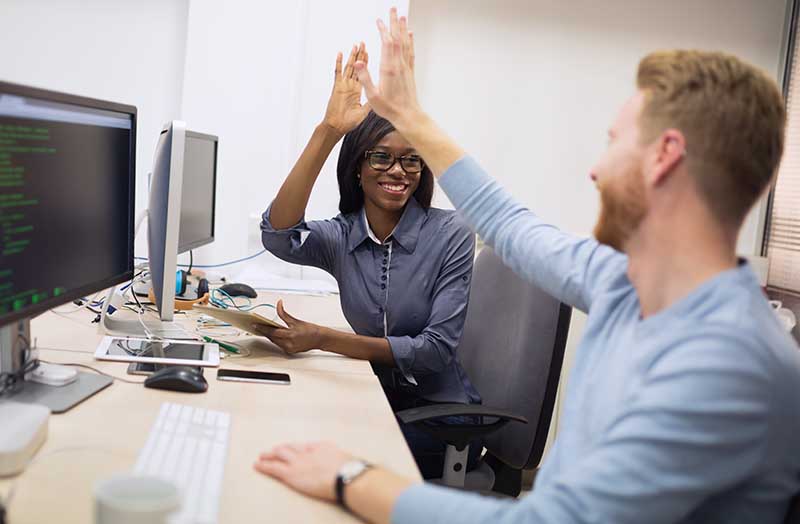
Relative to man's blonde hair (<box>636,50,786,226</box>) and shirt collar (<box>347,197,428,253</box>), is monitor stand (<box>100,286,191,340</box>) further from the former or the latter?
man's blonde hair (<box>636,50,786,226</box>)

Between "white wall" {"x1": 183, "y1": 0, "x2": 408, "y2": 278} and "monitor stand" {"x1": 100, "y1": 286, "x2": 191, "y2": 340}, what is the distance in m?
1.25

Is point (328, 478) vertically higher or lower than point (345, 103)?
lower

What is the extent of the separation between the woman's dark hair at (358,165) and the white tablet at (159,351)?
2.18ft

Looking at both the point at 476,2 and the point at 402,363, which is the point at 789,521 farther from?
the point at 476,2

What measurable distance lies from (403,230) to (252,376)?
2.33 ft

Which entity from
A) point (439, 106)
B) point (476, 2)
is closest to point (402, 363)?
point (439, 106)

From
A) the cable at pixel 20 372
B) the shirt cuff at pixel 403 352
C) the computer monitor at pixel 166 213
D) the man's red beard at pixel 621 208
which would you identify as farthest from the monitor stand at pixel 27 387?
the man's red beard at pixel 621 208

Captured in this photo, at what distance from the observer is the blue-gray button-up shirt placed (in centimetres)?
194

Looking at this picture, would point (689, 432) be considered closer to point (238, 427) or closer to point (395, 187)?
point (238, 427)

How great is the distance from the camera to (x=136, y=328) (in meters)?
1.76

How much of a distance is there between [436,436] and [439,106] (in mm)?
1929

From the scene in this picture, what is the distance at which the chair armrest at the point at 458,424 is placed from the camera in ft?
5.25

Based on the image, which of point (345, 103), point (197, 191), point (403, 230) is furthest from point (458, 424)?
point (197, 191)

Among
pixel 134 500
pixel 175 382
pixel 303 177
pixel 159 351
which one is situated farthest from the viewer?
pixel 303 177
